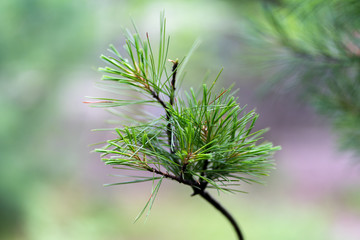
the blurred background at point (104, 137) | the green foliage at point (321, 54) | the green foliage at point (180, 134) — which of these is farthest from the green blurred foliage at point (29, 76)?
the green foliage at point (180, 134)

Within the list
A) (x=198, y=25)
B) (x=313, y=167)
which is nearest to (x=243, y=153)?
(x=198, y=25)

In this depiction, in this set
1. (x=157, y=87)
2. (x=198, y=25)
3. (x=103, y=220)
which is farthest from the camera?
(x=198, y=25)

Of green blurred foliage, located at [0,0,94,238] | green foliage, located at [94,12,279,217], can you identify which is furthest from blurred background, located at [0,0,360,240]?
green foliage, located at [94,12,279,217]

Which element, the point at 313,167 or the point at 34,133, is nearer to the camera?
the point at 34,133

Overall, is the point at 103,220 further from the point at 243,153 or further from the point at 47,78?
the point at 243,153

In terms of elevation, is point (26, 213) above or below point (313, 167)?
below

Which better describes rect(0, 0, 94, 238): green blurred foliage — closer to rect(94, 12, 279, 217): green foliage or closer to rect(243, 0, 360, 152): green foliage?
rect(243, 0, 360, 152): green foliage

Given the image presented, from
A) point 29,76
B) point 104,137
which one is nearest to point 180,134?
point 29,76

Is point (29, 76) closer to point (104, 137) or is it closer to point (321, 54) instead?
point (104, 137)
